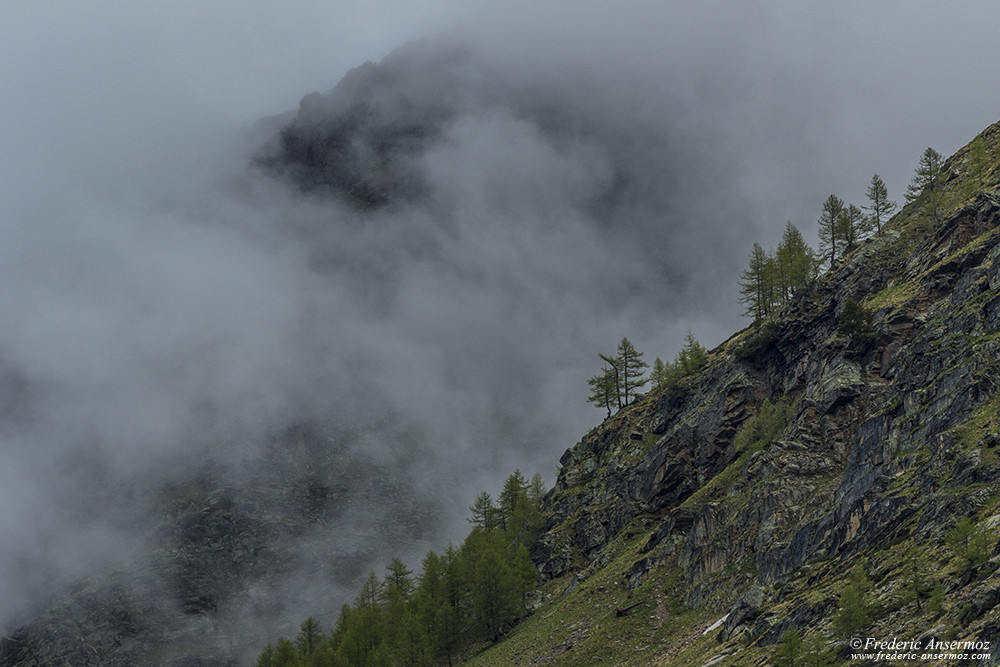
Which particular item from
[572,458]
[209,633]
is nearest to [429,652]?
[572,458]

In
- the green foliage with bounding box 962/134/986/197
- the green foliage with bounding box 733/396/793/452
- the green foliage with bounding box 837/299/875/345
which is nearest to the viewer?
the green foliage with bounding box 837/299/875/345

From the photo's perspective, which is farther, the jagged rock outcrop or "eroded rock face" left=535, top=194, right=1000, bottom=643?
"eroded rock face" left=535, top=194, right=1000, bottom=643

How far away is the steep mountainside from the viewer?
1441 inches

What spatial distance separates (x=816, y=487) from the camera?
→ 58625 millimetres

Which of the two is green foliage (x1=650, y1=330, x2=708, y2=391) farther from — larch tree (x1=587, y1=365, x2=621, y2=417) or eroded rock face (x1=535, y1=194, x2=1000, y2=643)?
larch tree (x1=587, y1=365, x2=621, y2=417)

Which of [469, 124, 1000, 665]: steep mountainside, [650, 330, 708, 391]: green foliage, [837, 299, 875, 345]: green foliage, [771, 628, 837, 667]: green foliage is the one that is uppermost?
[650, 330, 708, 391]: green foliage

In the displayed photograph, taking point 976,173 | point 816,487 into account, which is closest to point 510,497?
point 816,487

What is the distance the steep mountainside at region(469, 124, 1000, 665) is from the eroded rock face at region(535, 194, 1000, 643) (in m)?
0.19

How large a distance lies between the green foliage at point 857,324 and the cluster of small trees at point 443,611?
47.8 m

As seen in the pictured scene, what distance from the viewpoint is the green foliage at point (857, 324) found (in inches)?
2655

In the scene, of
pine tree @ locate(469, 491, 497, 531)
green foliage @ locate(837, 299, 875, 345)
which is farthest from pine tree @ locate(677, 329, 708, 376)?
pine tree @ locate(469, 491, 497, 531)

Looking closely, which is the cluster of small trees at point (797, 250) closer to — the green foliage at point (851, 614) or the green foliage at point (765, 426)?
the green foliage at point (765, 426)

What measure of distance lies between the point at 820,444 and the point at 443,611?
1960 inches

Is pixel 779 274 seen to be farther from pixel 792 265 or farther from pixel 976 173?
pixel 976 173
